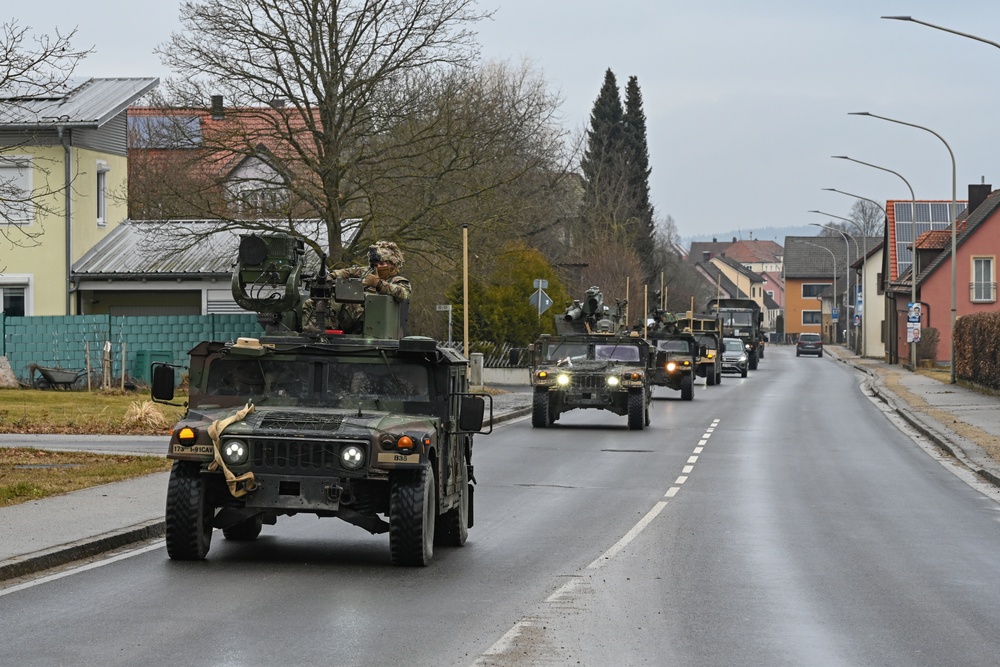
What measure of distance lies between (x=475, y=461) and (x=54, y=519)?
9.03 m

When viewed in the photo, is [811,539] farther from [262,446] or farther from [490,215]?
[490,215]

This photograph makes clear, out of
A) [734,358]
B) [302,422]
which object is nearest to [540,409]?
[302,422]

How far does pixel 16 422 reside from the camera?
26109mm

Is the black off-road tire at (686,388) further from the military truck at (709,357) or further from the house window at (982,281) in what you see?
the house window at (982,281)

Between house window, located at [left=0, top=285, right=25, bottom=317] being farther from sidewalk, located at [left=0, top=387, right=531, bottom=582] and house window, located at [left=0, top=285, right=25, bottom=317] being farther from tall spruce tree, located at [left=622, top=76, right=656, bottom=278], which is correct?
tall spruce tree, located at [left=622, top=76, right=656, bottom=278]

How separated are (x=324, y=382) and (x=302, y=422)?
2.64 feet

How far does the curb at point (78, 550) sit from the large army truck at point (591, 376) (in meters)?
16.1

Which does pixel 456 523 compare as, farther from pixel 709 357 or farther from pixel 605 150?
pixel 605 150

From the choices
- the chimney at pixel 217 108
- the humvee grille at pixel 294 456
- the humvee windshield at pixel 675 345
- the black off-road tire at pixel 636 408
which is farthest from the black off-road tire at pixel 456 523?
the humvee windshield at pixel 675 345

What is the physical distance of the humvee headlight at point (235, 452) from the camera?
34.7ft

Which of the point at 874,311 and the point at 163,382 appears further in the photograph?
the point at 874,311

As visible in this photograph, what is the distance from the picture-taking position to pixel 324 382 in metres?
11.6

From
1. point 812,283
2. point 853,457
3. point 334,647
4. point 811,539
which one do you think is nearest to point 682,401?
point 853,457

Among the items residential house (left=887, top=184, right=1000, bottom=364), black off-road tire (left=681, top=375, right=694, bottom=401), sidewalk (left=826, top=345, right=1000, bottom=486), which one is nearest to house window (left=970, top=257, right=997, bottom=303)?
residential house (left=887, top=184, right=1000, bottom=364)
